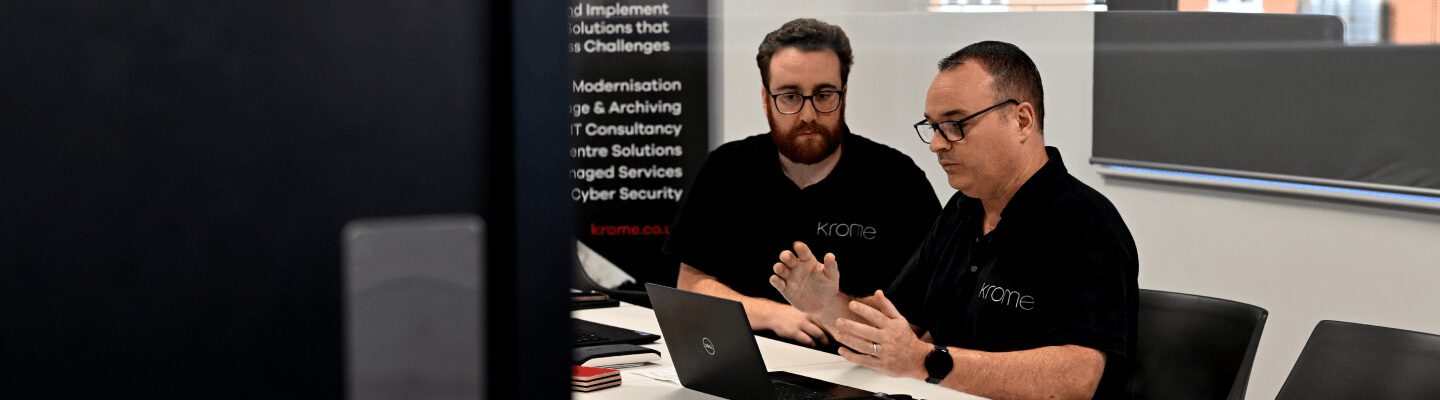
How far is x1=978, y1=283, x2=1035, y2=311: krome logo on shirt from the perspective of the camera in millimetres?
2373

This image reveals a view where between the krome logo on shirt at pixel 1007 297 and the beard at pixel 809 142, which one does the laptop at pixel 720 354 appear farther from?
the beard at pixel 809 142

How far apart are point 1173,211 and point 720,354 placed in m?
1.95

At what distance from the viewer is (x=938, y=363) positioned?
2230mm

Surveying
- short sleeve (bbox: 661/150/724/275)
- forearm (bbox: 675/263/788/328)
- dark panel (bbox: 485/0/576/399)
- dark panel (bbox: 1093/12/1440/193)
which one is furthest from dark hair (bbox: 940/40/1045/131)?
dark panel (bbox: 485/0/576/399)

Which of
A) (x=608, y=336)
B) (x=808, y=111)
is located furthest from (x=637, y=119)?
(x=608, y=336)

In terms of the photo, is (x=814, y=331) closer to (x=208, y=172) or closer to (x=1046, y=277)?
(x=1046, y=277)

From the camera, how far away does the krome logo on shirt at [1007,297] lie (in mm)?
2373

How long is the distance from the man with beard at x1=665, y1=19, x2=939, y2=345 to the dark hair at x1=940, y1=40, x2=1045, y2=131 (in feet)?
2.98

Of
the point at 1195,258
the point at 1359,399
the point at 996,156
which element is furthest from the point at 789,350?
the point at 1195,258

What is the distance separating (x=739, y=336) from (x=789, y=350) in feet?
2.37

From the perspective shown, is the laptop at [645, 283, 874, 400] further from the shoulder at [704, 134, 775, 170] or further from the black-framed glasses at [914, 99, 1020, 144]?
the shoulder at [704, 134, 775, 170]

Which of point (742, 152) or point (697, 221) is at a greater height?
point (742, 152)

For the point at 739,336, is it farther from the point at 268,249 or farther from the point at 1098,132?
the point at 1098,132

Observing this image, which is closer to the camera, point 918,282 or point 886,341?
point 886,341
